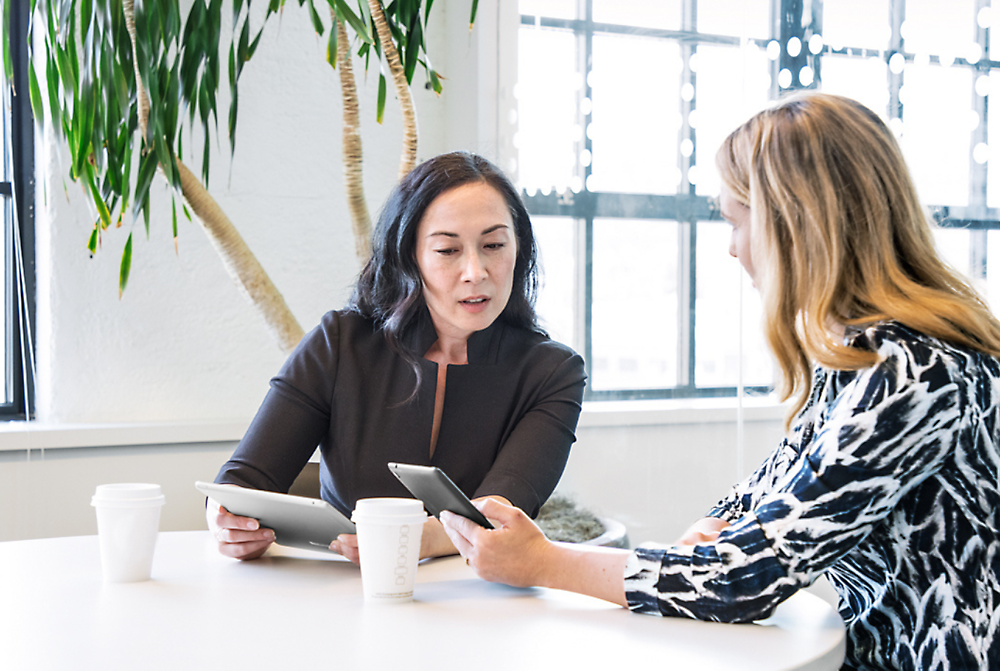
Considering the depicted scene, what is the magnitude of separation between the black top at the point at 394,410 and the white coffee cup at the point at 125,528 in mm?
402

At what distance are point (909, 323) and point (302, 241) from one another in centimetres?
240

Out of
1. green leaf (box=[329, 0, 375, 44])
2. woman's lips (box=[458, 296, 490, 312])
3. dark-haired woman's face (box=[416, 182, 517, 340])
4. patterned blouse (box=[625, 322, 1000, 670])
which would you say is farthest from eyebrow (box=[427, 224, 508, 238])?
green leaf (box=[329, 0, 375, 44])

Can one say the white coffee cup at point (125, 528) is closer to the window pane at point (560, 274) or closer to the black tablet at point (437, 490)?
the black tablet at point (437, 490)

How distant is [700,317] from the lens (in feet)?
8.05

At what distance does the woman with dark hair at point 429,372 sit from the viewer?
1560 mm

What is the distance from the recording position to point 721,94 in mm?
2381

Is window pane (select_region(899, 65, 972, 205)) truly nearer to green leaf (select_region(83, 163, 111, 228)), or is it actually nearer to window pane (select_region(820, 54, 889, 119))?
window pane (select_region(820, 54, 889, 119))

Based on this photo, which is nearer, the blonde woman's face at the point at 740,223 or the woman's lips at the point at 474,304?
the blonde woman's face at the point at 740,223

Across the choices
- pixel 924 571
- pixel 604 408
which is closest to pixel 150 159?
pixel 604 408

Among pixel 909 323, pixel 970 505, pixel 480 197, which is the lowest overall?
pixel 970 505

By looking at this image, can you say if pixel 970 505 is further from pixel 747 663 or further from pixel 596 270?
pixel 596 270

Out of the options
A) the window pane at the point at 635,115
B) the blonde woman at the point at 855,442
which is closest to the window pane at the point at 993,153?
the window pane at the point at 635,115

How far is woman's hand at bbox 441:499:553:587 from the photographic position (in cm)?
103

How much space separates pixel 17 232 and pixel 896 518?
2702 mm
